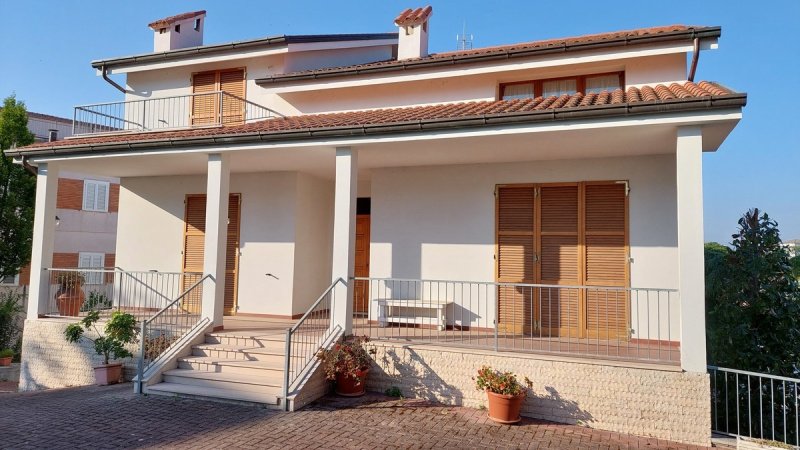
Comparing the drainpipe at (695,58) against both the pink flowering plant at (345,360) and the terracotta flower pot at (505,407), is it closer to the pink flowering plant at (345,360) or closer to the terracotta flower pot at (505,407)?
the terracotta flower pot at (505,407)

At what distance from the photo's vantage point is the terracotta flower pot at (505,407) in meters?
6.20

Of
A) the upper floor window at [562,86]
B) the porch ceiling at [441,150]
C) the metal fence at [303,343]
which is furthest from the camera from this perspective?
the upper floor window at [562,86]

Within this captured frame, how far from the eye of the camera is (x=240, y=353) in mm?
7727

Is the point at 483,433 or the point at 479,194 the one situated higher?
the point at 479,194

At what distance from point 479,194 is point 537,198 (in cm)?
104

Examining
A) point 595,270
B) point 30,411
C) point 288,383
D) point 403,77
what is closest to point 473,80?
point 403,77

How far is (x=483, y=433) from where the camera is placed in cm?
584

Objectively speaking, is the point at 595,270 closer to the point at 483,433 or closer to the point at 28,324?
the point at 483,433

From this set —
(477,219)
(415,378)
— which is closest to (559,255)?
(477,219)

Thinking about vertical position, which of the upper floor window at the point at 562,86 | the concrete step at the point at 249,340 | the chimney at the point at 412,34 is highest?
the chimney at the point at 412,34

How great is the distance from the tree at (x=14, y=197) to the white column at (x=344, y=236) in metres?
13.9

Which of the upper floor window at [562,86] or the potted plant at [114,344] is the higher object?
the upper floor window at [562,86]

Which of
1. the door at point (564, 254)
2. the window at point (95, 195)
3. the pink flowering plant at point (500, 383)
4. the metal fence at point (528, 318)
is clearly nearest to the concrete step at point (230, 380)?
the metal fence at point (528, 318)

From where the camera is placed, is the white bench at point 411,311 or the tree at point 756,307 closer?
the tree at point 756,307
